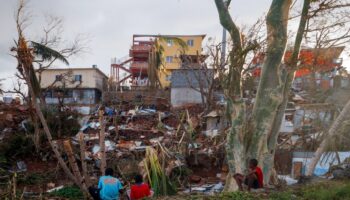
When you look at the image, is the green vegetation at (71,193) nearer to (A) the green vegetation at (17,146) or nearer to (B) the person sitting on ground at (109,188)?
(B) the person sitting on ground at (109,188)

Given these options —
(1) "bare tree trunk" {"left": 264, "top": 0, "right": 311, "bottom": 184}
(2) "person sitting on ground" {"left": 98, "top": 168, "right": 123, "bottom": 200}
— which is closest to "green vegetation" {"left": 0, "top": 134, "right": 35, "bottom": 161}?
(2) "person sitting on ground" {"left": 98, "top": 168, "right": 123, "bottom": 200}

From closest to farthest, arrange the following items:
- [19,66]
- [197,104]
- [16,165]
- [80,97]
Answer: [19,66] < [16,165] < [197,104] < [80,97]

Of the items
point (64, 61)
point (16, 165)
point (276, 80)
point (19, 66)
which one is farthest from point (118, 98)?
point (276, 80)

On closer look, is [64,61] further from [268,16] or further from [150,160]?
[268,16]

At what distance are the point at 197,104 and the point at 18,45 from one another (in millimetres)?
19179

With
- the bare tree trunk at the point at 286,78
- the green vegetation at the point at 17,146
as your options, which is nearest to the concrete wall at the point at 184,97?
the green vegetation at the point at 17,146

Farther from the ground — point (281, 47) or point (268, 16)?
point (268, 16)

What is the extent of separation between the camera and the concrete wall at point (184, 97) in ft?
98.6

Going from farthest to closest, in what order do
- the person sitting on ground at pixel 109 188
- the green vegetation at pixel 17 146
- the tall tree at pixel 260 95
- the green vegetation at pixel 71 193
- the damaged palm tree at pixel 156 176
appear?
the green vegetation at pixel 17 146 < the green vegetation at pixel 71 193 < the damaged palm tree at pixel 156 176 < the tall tree at pixel 260 95 < the person sitting on ground at pixel 109 188

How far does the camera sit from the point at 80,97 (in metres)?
38.3

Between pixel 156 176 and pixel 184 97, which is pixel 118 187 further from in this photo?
pixel 184 97

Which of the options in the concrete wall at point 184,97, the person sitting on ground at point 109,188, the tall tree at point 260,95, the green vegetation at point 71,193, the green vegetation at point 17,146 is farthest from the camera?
the concrete wall at point 184,97

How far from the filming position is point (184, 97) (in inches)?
1188

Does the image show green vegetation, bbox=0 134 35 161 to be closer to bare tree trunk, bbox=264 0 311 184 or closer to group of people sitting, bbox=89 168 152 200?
group of people sitting, bbox=89 168 152 200
